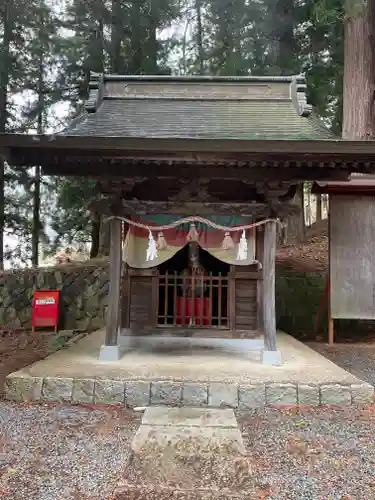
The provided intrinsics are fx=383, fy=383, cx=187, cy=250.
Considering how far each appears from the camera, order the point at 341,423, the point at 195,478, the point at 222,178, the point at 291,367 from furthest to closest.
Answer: the point at 222,178
the point at 291,367
the point at 341,423
the point at 195,478

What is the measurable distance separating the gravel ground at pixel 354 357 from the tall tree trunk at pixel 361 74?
4.99m

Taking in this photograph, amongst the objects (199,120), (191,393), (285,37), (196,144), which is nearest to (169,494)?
(191,393)

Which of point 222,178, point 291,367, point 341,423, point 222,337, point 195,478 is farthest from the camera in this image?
point 222,337

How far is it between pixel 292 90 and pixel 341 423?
17.6 feet

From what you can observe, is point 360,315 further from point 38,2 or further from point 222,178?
point 38,2

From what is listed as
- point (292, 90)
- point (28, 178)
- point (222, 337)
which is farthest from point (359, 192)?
point (28, 178)

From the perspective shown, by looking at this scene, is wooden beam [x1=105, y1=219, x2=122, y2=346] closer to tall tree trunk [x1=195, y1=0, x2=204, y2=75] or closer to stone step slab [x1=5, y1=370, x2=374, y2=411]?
stone step slab [x1=5, y1=370, x2=374, y2=411]

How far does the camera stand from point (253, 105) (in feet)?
22.0

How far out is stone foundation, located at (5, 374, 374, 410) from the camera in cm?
429

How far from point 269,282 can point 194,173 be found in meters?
1.88

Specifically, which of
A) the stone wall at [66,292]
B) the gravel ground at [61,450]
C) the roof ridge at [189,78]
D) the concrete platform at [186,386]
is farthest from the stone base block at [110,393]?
the stone wall at [66,292]

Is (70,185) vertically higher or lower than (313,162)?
higher

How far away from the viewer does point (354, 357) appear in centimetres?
679

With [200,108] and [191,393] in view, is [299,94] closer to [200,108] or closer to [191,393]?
[200,108]
